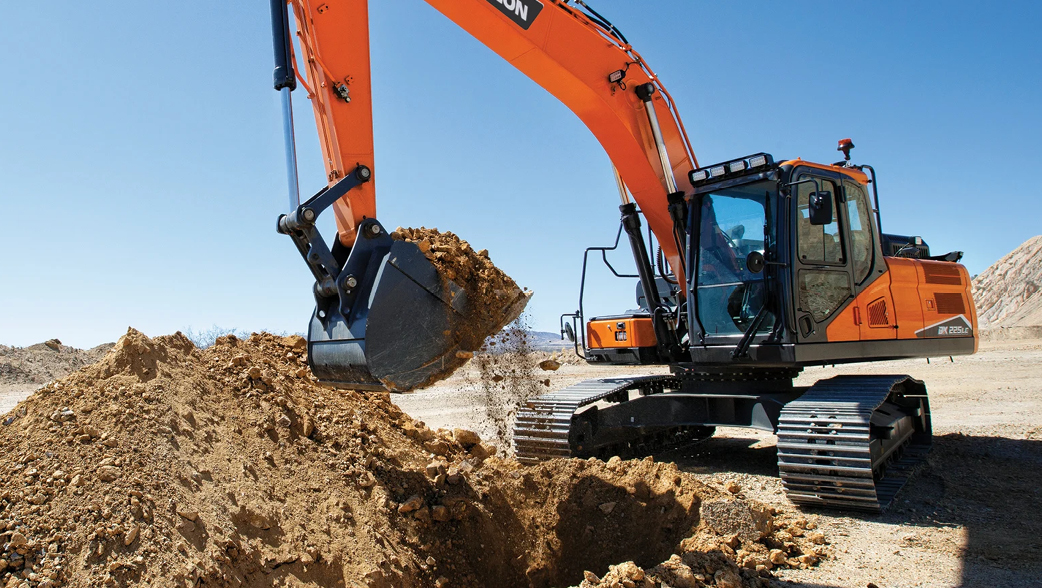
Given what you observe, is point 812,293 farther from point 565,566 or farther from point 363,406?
point 363,406

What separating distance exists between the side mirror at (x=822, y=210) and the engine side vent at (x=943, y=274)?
2.13 m

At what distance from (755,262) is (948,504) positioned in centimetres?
241

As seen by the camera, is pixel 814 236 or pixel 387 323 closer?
pixel 387 323

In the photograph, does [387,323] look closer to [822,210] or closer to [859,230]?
[822,210]

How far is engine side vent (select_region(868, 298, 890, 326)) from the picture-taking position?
6.17 m

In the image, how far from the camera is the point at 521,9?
5.22 metres

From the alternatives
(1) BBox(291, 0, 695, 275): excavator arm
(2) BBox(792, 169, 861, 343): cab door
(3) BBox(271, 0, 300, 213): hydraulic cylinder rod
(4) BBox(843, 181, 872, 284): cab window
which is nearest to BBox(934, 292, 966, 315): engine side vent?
(4) BBox(843, 181, 872, 284): cab window

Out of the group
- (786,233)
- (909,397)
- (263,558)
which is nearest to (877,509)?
(786,233)

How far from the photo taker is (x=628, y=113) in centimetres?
621

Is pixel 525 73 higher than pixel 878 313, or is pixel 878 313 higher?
pixel 525 73

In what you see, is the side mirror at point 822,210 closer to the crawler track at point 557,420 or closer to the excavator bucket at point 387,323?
the crawler track at point 557,420

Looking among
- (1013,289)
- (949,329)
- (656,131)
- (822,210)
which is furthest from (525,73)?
(1013,289)

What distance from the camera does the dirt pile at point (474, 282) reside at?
165 inches

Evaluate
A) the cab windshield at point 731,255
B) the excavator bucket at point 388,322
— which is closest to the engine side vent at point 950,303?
the cab windshield at point 731,255
